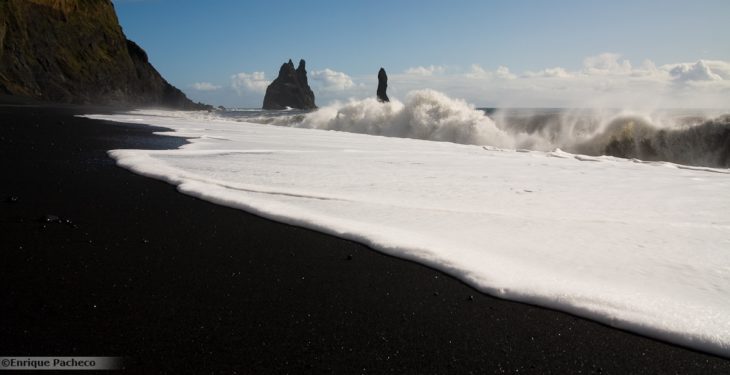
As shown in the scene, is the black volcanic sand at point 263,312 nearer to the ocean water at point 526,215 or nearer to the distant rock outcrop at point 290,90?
the ocean water at point 526,215

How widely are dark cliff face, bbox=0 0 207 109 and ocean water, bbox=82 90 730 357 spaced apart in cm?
3692

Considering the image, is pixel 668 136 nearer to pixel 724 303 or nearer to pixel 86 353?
pixel 724 303

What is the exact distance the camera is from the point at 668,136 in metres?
13.7

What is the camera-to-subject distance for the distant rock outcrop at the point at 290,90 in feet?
344

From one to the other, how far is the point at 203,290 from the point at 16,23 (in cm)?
4720

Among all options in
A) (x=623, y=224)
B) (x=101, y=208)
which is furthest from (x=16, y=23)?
(x=623, y=224)

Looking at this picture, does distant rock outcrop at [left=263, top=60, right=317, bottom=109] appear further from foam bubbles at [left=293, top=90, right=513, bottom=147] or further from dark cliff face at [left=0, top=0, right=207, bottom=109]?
foam bubbles at [left=293, top=90, right=513, bottom=147]

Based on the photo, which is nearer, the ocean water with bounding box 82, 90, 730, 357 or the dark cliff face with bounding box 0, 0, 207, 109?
the ocean water with bounding box 82, 90, 730, 357

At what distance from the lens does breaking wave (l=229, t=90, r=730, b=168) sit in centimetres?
1352

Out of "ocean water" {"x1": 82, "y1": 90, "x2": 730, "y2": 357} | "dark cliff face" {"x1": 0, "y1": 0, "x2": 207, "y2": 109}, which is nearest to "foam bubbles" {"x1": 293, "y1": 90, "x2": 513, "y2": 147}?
"ocean water" {"x1": 82, "y1": 90, "x2": 730, "y2": 357}

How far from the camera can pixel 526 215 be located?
349cm

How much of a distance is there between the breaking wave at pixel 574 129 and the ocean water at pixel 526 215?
7073 mm

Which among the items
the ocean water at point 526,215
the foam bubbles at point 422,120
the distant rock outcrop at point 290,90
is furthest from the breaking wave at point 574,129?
the distant rock outcrop at point 290,90

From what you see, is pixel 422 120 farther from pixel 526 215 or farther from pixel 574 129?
pixel 526 215
